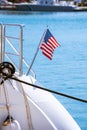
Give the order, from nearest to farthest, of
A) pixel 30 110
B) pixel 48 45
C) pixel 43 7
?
pixel 30 110 < pixel 48 45 < pixel 43 7

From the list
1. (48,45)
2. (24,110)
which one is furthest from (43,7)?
(24,110)

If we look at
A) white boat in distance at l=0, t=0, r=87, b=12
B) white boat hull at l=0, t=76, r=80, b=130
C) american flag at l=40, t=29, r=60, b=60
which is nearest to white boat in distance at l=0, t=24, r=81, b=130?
white boat hull at l=0, t=76, r=80, b=130

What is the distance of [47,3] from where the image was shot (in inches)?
3563

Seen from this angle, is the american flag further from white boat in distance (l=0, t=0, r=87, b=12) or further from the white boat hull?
white boat in distance (l=0, t=0, r=87, b=12)

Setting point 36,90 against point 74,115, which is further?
point 74,115

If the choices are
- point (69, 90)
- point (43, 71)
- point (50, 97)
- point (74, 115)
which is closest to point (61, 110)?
point (50, 97)

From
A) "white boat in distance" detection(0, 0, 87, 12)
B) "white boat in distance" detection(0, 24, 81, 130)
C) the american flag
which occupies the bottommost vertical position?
"white boat in distance" detection(0, 0, 87, 12)

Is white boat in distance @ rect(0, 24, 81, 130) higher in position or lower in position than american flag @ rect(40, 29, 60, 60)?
lower

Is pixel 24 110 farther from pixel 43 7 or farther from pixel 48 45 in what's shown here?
pixel 43 7

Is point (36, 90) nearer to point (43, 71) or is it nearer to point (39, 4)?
point (43, 71)

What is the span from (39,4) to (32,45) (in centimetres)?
6147

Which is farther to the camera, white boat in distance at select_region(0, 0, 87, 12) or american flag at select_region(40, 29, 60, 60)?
white boat in distance at select_region(0, 0, 87, 12)

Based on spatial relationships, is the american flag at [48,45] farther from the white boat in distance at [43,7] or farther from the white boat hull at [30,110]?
the white boat in distance at [43,7]

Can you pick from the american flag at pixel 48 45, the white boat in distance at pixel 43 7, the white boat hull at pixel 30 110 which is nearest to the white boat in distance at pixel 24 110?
the white boat hull at pixel 30 110
